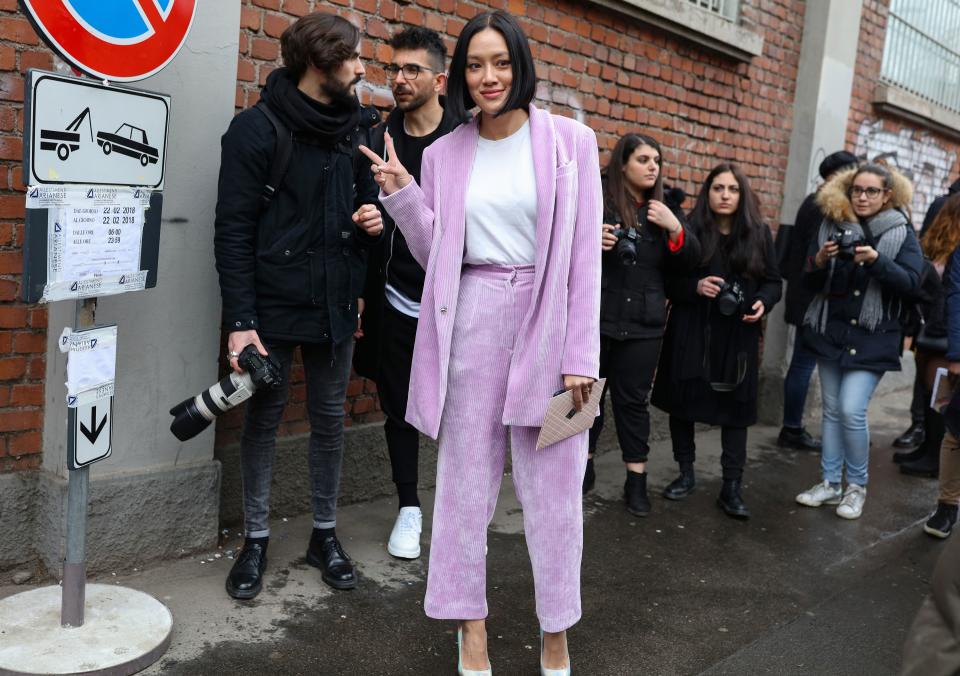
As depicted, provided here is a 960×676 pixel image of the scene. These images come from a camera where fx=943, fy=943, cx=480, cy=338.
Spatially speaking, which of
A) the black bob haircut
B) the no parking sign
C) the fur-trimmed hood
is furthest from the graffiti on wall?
the no parking sign

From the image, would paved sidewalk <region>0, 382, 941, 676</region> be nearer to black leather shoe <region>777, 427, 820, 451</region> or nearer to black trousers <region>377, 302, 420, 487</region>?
black trousers <region>377, 302, 420, 487</region>

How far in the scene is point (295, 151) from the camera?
11.1ft

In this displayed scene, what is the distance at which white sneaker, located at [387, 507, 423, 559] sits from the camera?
158 inches

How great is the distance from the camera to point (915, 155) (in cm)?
949

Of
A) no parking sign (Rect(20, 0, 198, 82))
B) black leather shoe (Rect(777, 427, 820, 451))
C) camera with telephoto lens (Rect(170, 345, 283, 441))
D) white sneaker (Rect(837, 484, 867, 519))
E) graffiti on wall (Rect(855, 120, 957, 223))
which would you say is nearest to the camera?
no parking sign (Rect(20, 0, 198, 82))

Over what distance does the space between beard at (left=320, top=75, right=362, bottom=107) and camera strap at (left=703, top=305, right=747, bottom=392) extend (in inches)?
98.8

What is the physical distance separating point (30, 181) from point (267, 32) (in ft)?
5.35

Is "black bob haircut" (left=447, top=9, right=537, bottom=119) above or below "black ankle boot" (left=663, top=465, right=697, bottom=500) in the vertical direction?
above

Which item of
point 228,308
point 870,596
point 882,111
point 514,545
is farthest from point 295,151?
point 882,111

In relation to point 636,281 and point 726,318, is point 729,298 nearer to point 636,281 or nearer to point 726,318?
point 726,318

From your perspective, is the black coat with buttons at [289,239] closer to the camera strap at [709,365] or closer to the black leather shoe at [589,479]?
the black leather shoe at [589,479]

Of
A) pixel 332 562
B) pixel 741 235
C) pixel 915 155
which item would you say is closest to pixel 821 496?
pixel 741 235

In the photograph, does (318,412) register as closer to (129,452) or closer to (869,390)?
(129,452)

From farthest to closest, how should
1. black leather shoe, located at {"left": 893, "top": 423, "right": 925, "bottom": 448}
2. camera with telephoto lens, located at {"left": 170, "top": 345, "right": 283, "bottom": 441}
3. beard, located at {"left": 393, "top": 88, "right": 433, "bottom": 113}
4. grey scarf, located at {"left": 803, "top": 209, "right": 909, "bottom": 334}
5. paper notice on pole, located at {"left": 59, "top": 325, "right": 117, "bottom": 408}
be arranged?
black leather shoe, located at {"left": 893, "top": 423, "right": 925, "bottom": 448} < grey scarf, located at {"left": 803, "top": 209, "right": 909, "bottom": 334} < beard, located at {"left": 393, "top": 88, "right": 433, "bottom": 113} < camera with telephoto lens, located at {"left": 170, "top": 345, "right": 283, "bottom": 441} < paper notice on pole, located at {"left": 59, "top": 325, "right": 117, "bottom": 408}
